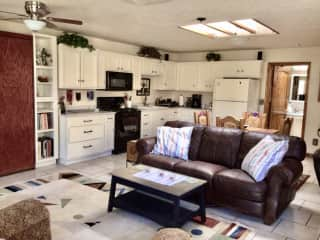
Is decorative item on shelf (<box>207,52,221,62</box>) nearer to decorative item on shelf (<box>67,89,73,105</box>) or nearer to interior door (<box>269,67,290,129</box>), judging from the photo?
interior door (<box>269,67,290,129</box>)

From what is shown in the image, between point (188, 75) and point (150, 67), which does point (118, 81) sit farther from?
point (188, 75)

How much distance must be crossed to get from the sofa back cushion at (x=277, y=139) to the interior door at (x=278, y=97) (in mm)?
3380

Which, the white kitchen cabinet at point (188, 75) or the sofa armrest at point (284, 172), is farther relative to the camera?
the white kitchen cabinet at point (188, 75)

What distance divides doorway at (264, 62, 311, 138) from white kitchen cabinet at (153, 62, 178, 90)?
236cm

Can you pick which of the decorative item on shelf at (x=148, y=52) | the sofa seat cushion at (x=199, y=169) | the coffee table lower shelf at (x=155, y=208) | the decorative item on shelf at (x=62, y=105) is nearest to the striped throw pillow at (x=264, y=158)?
the sofa seat cushion at (x=199, y=169)

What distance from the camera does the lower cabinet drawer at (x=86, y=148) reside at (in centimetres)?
488

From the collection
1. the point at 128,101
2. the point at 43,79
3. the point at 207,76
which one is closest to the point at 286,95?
the point at 207,76

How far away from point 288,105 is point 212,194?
5.48m

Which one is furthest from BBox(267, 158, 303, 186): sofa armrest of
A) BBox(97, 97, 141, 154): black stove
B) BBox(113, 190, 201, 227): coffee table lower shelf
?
BBox(97, 97, 141, 154): black stove

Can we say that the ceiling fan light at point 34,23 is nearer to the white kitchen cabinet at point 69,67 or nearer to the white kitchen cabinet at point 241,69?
the white kitchen cabinet at point 69,67

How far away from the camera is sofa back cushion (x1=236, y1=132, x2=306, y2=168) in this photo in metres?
3.25

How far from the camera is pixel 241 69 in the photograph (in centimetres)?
637

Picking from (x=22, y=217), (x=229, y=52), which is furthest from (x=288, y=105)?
(x=22, y=217)

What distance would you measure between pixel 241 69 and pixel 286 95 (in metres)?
1.90
